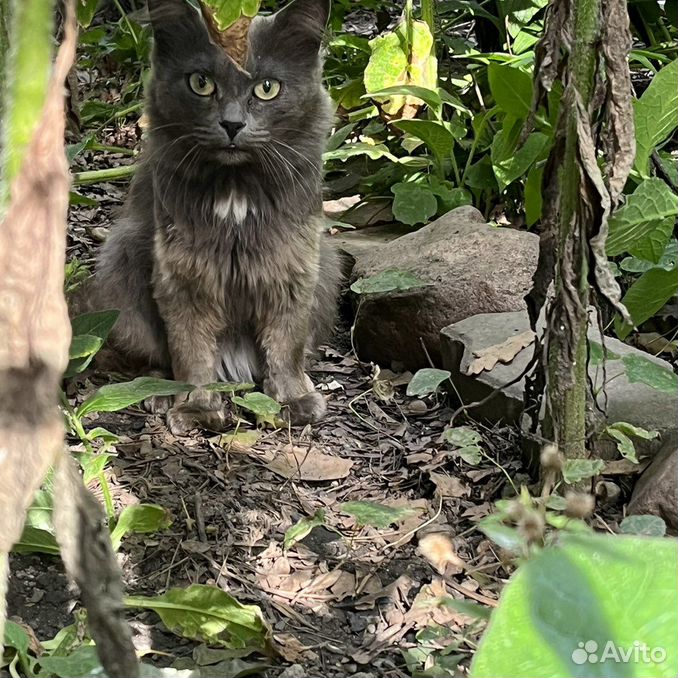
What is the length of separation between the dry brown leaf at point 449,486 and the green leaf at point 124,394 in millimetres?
706

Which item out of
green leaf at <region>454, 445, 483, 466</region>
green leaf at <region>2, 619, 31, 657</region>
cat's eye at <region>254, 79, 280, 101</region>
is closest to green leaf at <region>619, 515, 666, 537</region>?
green leaf at <region>454, 445, 483, 466</region>

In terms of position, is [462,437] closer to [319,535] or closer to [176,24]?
[319,535]

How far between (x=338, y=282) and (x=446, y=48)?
200 centimetres

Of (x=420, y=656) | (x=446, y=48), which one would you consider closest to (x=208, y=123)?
(x=420, y=656)

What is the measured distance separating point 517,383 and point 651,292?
1.42ft

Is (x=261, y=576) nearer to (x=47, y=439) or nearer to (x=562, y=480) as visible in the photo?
(x=562, y=480)

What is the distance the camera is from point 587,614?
75cm

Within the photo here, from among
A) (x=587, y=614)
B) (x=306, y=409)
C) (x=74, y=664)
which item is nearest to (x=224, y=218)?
(x=306, y=409)

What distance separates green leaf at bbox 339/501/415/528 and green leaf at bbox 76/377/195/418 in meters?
0.45

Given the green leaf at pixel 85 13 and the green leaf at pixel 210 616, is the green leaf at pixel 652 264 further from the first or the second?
the green leaf at pixel 85 13

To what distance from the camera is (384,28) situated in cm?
511

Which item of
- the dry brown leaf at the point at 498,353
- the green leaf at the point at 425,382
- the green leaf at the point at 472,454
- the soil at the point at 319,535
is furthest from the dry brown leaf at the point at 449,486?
the dry brown leaf at the point at 498,353

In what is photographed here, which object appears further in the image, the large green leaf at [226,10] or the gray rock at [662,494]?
the gray rock at [662,494]

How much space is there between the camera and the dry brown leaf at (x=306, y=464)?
8.24ft
